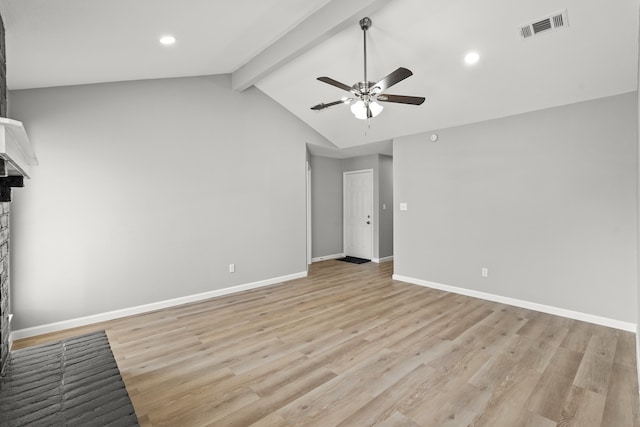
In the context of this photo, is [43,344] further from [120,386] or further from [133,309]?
[120,386]

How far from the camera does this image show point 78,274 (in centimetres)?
339

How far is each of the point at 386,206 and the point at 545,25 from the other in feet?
15.2

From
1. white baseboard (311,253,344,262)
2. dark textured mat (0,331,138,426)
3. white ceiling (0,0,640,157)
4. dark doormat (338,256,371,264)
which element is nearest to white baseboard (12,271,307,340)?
dark textured mat (0,331,138,426)

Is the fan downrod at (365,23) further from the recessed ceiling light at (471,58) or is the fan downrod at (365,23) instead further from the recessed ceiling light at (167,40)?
the recessed ceiling light at (167,40)

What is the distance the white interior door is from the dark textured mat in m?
5.31

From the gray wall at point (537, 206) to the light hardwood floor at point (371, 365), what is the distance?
0.49m

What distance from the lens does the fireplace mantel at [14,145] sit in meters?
1.49

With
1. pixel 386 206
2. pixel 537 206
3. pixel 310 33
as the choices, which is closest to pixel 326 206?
pixel 386 206

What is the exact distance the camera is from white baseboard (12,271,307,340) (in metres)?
3.15

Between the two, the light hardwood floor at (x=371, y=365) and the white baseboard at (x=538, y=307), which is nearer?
the light hardwood floor at (x=371, y=365)

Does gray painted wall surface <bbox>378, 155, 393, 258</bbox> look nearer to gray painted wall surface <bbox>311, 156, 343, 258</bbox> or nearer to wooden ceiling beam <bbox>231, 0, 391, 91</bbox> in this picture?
gray painted wall surface <bbox>311, 156, 343, 258</bbox>

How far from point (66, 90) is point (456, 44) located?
418 cm

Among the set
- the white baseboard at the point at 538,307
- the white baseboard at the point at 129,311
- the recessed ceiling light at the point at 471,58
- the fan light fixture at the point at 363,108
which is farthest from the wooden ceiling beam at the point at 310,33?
the white baseboard at the point at 538,307

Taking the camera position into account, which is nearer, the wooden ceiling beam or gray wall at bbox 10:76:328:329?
the wooden ceiling beam
